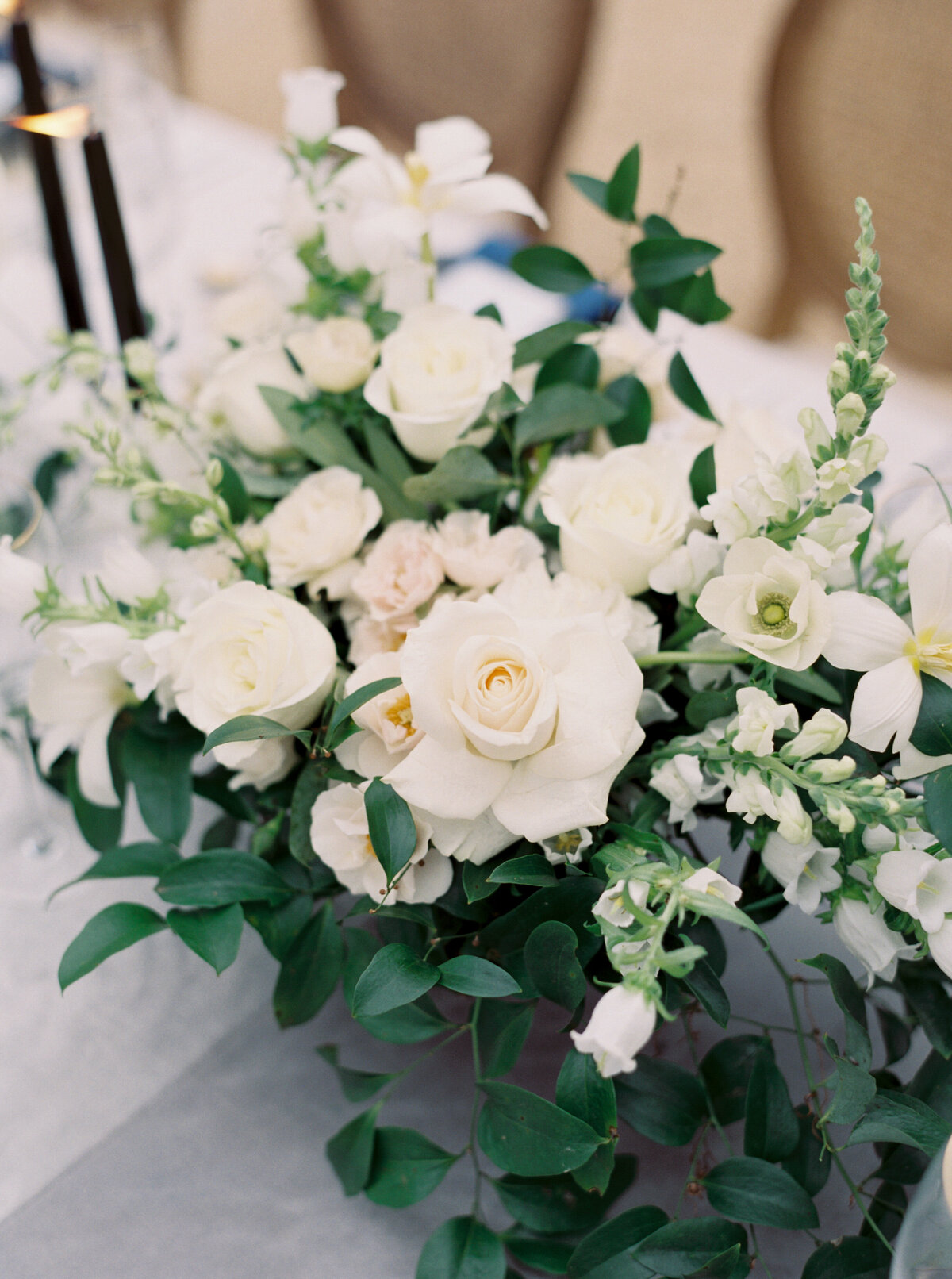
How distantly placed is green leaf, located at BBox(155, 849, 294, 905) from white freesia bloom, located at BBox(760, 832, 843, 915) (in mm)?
227

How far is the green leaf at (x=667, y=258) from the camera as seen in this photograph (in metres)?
0.57

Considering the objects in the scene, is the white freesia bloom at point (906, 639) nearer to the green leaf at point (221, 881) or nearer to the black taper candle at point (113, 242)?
the green leaf at point (221, 881)

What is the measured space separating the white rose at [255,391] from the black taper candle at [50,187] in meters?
0.30

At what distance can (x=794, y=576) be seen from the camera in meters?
0.38

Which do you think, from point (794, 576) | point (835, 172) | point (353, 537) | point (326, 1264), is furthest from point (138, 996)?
point (835, 172)

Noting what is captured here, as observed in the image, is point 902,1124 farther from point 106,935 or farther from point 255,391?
point 255,391

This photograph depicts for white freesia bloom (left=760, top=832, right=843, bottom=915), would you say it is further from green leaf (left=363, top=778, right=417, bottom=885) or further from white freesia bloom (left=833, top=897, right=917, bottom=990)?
green leaf (left=363, top=778, right=417, bottom=885)

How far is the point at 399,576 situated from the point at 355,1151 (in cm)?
27

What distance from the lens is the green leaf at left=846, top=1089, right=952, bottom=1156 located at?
38 centimetres

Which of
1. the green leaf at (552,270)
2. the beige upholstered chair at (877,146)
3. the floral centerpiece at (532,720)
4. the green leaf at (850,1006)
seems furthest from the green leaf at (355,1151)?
the beige upholstered chair at (877,146)

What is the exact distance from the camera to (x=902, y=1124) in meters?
0.40

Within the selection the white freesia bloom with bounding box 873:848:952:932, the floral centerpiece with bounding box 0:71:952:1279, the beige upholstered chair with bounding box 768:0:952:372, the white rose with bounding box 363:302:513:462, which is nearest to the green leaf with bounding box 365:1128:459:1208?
the floral centerpiece with bounding box 0:71:952:1279

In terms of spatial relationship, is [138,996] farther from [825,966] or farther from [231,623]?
[825,966]

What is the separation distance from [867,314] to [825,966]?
0.25 meters
